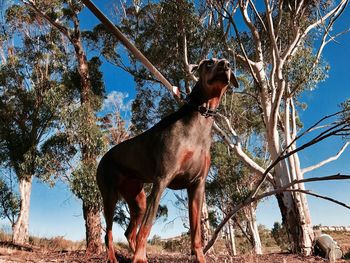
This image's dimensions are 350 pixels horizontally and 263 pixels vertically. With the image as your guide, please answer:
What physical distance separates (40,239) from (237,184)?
35.9 ft

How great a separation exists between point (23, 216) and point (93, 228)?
570 cm

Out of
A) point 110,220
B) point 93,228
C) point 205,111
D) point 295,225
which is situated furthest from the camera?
point 93,228

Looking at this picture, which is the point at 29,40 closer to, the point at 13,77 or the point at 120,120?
the point at 13,77

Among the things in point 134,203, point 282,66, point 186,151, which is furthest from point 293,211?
point 186,151

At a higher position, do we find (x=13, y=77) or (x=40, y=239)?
(x=13, y=77)

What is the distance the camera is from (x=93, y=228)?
1298 cm

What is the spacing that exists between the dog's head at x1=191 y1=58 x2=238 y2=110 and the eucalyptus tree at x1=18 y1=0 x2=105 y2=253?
10053 mm

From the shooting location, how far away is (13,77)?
59.9 ft

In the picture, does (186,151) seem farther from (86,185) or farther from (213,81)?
(86,185)

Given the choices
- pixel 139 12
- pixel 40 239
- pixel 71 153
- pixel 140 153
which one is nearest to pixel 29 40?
pixel 139 12

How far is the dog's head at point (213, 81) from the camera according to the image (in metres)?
2.88

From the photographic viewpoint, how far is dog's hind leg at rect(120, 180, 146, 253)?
3.74 meters

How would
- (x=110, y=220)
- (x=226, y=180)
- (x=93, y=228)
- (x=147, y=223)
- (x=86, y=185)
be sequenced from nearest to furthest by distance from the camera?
(x=147, y=223) < (x=110, y=220) < (x=93, y=228) < (x=86, y=185) < (x=226, y=180)

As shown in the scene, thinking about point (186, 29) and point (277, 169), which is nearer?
point (277, 169)
